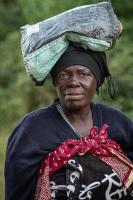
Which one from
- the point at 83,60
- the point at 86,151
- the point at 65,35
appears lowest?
the point at 86,151

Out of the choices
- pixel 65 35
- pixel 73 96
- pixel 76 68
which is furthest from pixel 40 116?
pixel 65 35

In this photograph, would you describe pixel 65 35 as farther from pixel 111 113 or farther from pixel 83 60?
pixel 111 113

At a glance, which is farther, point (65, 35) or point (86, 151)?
point (86, 151)

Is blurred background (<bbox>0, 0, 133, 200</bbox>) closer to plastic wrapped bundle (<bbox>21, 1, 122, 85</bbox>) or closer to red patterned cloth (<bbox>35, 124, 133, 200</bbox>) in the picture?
red patterned cloth (<bbox>35, 124, 133, 200</bbox>)

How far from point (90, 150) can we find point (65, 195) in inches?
11.3

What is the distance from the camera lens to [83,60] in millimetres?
4418

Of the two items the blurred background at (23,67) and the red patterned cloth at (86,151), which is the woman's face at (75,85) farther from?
the blurred background at (23,67)

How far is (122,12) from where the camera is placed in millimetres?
9461

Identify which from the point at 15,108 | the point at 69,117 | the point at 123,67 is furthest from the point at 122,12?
the point at 69,117

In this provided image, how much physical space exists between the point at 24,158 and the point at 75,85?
492 millimetres

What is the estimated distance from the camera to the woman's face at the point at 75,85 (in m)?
4.39

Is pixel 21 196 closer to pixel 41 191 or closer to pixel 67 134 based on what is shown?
pixel 41 191

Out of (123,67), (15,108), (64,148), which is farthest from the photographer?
(15,108)

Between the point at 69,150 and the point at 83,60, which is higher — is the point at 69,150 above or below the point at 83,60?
below
